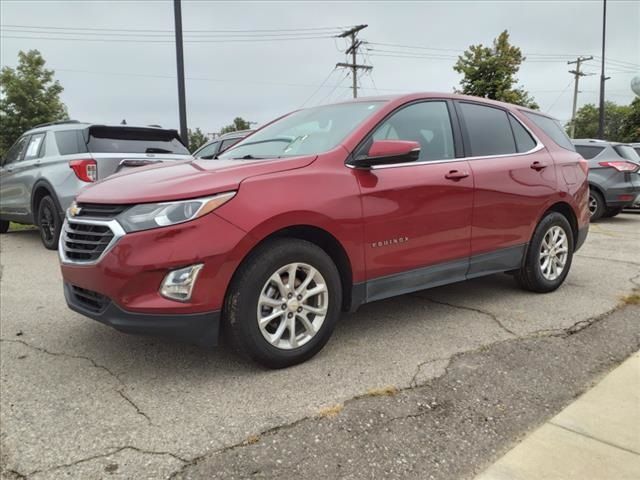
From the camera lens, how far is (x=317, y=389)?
116 inches

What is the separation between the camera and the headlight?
9.21 feet

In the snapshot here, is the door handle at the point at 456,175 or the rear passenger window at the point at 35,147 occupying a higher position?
the rear passenger window at the point at 35,147

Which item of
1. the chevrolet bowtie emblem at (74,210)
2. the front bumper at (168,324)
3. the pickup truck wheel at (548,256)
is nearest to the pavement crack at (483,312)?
the pickup truck wheel at (548,256)

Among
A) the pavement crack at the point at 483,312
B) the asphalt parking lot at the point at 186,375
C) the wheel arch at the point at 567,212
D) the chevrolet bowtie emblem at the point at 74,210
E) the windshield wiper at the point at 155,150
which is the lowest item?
the pavement crack at the point at 483,312

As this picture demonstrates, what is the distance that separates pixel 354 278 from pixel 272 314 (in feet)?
2.09

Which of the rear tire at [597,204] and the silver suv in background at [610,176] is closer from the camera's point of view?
the silver suv in background at [610,176]

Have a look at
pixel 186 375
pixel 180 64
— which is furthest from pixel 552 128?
pixel 180 64

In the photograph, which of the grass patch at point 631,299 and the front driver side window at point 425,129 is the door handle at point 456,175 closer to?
the front driver side window at point 425,129

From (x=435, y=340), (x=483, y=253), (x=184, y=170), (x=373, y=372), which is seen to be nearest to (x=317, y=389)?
(x=373, y=372)

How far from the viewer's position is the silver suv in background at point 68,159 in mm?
6598

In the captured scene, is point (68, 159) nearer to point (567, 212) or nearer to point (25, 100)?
point (567, 212)

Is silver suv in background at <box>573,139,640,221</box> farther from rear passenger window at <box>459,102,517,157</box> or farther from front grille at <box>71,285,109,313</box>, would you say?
front grille at <box>71,285,109,313</box>

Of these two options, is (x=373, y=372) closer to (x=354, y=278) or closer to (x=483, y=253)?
(x=354, y=278)

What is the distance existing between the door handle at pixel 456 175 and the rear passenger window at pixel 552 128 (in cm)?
145
